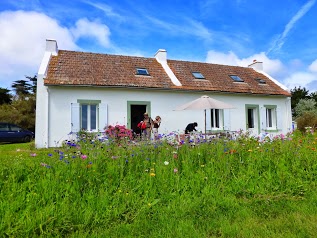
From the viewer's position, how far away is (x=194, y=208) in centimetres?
342

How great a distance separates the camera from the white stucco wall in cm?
1318

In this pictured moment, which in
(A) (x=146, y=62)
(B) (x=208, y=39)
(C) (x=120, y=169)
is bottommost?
(C) (x=120, y=169)

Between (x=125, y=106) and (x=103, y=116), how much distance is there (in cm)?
133

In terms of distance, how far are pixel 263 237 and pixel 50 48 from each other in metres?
15.8

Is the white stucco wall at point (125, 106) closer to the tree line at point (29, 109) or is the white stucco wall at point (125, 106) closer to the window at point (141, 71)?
the window at point (141, 71)

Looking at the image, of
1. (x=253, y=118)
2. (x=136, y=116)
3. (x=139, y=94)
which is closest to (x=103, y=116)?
(x=139, y=94)

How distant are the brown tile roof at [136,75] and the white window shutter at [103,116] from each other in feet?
3.80

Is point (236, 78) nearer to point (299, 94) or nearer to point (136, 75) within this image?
point (136, 75)

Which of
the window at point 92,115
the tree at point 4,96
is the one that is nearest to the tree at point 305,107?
the window at point 92,115

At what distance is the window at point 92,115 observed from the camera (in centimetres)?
1367

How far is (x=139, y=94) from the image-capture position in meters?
14.6

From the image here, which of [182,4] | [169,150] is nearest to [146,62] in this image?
[182,4]

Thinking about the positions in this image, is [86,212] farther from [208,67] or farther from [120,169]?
[208,67]

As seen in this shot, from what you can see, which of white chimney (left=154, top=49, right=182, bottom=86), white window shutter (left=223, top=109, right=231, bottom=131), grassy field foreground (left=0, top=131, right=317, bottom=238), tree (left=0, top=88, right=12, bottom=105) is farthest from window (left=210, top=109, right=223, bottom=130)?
tree (left=0, top=88, right=12, bottom=105)
